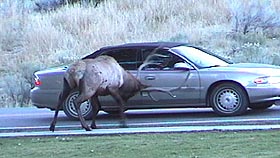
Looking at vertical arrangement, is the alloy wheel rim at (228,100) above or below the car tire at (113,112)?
above

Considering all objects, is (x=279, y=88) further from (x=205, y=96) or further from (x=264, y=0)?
(x=264, y=0)

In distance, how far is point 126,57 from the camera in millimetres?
17906

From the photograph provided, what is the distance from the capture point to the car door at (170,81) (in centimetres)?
1723

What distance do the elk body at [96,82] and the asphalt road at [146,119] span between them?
56 centimetres

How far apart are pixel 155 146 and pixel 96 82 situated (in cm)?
321

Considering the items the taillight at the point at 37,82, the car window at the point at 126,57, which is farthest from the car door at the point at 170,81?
the taillight at the point at 37,82

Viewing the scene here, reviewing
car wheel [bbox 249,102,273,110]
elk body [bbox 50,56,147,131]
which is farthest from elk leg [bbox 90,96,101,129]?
car wheel [bbox 249,102,273,110]

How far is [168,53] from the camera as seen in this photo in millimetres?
17562

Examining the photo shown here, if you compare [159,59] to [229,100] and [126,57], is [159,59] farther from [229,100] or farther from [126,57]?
[229,100]

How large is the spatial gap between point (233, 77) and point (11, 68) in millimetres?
17258

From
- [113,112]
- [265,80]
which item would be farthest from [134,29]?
[265,80]

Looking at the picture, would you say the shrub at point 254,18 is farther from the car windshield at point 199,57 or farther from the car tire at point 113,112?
the car windshield at point 199,57

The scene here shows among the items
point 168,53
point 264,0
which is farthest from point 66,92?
point 264,0

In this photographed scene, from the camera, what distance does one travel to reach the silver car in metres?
17.0
